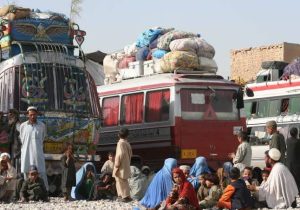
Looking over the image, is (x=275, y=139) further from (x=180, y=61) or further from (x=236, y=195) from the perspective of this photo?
→ (x=180, y=61)

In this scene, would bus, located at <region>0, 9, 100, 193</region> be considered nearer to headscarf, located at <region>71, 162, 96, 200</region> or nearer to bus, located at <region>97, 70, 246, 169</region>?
headscarf, located at <region>71, 162, 96, 200</region>

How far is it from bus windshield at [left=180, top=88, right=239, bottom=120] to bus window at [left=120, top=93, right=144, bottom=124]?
146 centimetres

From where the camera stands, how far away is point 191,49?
23172mm

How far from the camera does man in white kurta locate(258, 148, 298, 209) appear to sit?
51.5 ft

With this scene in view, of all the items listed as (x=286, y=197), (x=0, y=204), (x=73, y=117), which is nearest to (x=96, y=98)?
(x=73, y=117)

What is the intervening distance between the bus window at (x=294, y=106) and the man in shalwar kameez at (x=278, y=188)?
10.4m

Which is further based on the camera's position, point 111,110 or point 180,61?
point 111,110

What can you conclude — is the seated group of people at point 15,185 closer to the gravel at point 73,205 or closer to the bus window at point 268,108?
the gravel at point 73,205

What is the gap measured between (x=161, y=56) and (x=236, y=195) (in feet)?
31.2

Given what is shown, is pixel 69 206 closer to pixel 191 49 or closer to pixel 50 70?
pixel 50 70

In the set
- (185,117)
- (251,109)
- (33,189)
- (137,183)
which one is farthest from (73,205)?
(251,109)

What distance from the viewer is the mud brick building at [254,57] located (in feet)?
140

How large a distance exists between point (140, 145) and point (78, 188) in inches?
181

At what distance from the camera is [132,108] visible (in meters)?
23.3
